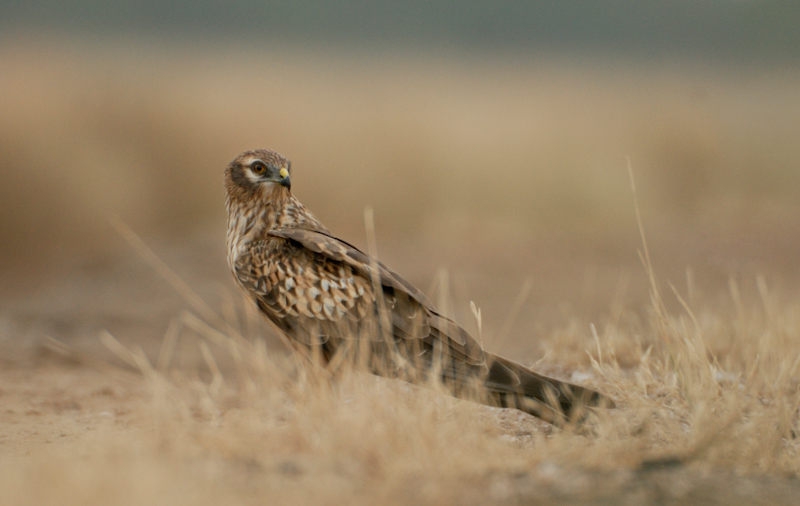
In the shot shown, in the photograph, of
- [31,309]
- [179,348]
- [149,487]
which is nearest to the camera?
[149,487]

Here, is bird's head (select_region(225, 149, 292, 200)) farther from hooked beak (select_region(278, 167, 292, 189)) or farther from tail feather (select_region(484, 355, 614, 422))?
tail feather (select_region(484, 355, 614, 422))

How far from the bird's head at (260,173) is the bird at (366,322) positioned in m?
0.02

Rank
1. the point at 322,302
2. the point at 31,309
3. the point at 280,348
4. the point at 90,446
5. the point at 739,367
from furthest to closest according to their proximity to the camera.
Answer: the point at 31,309 < the point at 280,348 < the point at 739,367 < the point at 322,302 < the point at 90,446

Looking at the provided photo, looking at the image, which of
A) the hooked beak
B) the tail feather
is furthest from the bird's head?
the tail feather

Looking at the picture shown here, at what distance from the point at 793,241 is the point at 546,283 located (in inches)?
193

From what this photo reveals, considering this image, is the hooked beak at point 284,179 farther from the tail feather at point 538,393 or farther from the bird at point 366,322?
the tail feather at point 538,393

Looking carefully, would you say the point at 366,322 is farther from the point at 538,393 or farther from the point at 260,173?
the point at 260,173

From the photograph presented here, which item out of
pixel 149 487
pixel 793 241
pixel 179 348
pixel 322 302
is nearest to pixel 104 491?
pixel 149 487

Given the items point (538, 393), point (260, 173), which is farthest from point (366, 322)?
point (260, 173)

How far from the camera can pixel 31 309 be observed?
32.0ft

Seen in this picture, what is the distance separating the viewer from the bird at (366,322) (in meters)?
4.15

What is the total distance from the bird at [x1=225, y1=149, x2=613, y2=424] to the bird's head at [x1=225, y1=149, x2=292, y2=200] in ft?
0.06

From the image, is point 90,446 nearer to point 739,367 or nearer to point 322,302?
point 322,302

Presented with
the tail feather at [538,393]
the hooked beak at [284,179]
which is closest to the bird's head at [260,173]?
the hooked beak at [284,179]
